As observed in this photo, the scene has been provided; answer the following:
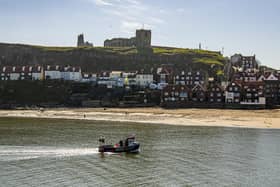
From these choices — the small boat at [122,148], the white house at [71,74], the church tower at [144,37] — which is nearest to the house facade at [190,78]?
the white house at [71,74]

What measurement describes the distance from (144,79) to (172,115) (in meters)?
35.7

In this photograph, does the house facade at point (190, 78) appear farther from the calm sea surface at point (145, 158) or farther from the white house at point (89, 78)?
the calm sea surface at point (145, 158)

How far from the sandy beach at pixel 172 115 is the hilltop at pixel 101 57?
4664 cm

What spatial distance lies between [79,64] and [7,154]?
98551 mm

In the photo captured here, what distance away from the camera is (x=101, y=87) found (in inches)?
4365

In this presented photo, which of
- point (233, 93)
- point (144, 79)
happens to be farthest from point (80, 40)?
point (233, 93)

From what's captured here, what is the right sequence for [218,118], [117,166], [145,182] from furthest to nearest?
[218,118], [117,166], [145,182]

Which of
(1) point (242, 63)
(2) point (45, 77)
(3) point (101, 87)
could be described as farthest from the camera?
(1) point (242, 63)

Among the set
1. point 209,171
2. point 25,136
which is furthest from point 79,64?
point 209,171

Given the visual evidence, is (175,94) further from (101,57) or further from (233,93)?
(101,57)

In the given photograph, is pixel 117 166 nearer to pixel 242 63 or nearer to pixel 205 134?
pixel 205 134

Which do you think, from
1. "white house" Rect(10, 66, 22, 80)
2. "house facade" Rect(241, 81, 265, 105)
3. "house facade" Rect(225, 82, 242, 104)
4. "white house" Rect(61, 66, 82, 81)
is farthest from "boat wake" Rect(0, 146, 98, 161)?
"white house" Rect(10, 66, 22, 80)

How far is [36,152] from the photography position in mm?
42875

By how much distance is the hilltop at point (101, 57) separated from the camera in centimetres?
13754
